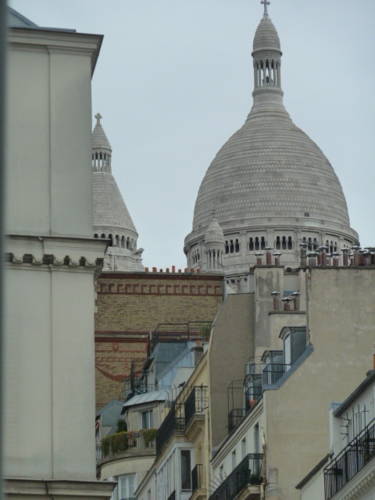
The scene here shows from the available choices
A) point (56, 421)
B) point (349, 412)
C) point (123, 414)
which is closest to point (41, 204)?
point (56, 421)

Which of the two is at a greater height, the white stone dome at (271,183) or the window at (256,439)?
the white stone dome at (271,183)

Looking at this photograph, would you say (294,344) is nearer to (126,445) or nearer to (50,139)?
(50,139)

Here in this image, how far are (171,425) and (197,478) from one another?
6.80 ft

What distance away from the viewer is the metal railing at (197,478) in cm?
4550

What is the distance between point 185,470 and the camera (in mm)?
47062

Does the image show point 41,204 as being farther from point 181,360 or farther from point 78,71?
point 181,360

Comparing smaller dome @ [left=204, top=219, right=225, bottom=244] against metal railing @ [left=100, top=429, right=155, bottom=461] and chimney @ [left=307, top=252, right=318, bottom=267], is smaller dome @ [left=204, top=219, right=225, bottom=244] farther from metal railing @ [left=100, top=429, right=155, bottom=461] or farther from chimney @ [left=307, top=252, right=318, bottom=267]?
chimney @ [left=307, top=252, right=318, bottom=267]

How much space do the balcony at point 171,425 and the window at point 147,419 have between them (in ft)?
12.7

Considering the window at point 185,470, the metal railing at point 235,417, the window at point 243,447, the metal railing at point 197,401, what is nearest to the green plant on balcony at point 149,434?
the window at point 185,470

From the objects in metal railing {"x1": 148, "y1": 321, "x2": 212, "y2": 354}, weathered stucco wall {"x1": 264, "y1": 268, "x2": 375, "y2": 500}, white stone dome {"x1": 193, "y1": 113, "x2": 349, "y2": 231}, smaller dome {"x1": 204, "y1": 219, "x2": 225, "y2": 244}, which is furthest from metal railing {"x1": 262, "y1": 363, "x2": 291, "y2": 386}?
white stone dome {"x1": 193, "y1": 113, "x2": 349, "y2": 231}

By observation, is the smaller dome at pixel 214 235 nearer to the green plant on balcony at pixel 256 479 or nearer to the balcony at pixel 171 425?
the balcony at pixel 171 425

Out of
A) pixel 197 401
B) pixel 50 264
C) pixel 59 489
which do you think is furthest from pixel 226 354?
pixel 59 489

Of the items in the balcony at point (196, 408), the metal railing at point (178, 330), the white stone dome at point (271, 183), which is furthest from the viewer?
the white stone dome at point (271, 183)

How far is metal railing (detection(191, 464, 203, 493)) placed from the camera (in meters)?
45.5
